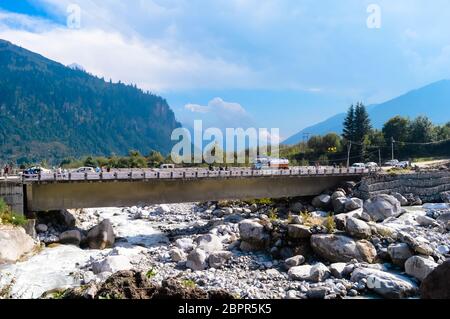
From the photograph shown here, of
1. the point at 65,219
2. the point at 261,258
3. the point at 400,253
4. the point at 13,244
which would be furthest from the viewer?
the point at 65,219

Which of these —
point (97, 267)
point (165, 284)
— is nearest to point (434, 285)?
point (165, 284)

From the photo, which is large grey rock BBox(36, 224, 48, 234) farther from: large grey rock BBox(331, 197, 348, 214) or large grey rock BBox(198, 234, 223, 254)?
large grey rock BBox(331, 197, 348, 214)

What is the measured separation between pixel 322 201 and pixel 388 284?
28.7 m

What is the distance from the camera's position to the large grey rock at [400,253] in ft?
66.5

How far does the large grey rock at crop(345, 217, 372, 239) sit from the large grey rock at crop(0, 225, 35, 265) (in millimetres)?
19987

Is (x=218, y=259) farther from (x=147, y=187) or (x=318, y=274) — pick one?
(x=147, y=187)

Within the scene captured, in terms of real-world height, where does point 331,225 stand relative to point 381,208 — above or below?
above

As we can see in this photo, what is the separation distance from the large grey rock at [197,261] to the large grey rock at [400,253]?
399 inches

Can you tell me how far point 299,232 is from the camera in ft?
77.4

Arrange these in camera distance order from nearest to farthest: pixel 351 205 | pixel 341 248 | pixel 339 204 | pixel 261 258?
pixel 341 248 → pixel 261 258 → pixel 351 205 → pixel 339 204

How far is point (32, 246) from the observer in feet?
86.2

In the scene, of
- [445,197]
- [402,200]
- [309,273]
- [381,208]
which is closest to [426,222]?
[381,208]

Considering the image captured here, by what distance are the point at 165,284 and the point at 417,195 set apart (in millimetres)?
46734

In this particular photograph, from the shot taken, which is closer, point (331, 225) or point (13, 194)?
point (331, 225)
